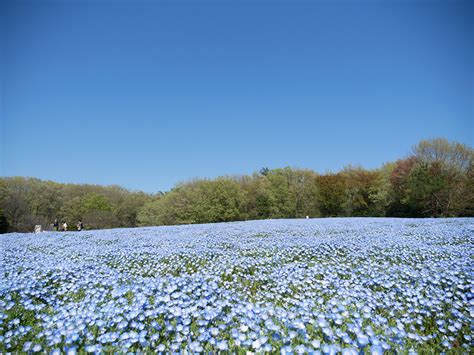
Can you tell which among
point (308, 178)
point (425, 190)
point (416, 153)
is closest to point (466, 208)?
point (425, 190)

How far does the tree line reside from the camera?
31.3m

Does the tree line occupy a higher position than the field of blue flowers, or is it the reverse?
the tree line

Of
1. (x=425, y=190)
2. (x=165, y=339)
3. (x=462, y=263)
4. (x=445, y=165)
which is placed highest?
(x=445, y=165)

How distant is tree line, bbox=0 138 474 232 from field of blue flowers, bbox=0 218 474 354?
93.6ft

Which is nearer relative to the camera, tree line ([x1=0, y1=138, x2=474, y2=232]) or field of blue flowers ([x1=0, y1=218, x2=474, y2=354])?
field of blue flowers ([x1=0, y1=218, x2=474, y2=354])

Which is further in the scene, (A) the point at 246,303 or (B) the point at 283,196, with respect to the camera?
(B) the point at 283,196

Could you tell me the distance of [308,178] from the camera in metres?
50.3

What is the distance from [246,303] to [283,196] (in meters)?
44.8

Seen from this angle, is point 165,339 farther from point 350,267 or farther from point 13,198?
point 13,198

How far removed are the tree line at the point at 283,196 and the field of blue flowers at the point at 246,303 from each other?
28.5 m

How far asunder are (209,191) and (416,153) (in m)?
31.7

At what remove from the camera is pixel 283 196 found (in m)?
48.3

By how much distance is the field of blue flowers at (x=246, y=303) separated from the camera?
3.25 meters

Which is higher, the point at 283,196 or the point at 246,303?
the point at 283,196
